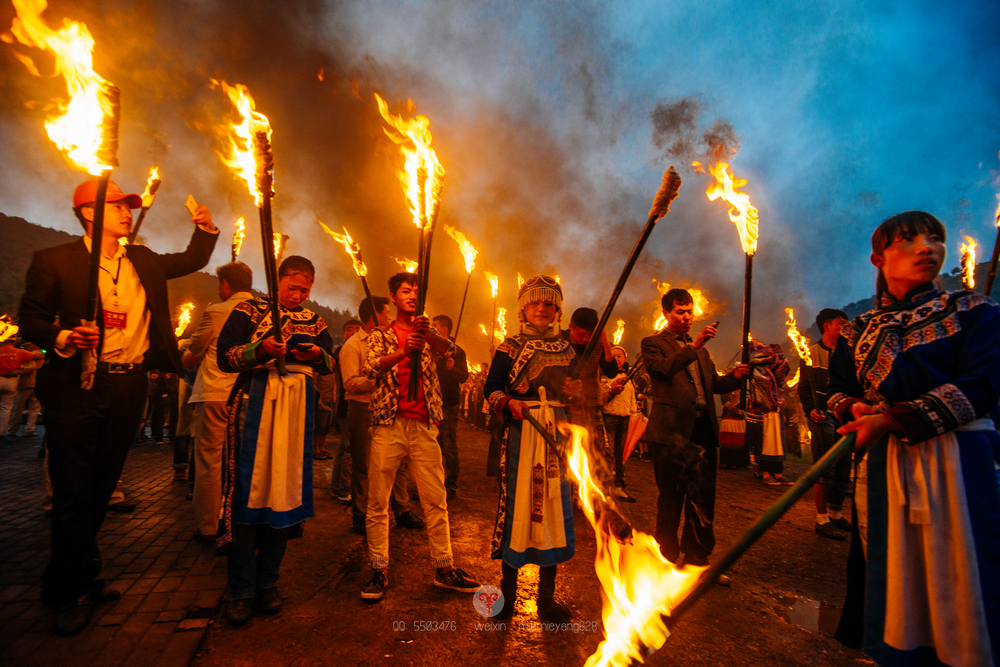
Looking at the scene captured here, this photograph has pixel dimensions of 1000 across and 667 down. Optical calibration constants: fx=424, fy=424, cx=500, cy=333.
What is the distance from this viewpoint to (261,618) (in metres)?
2.96

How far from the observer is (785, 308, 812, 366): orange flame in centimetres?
634

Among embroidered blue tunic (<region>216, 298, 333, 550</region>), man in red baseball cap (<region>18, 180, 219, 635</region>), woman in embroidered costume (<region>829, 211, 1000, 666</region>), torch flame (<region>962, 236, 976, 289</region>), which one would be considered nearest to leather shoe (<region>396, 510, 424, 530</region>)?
embroidered blue tunic (<region>216, 298, 333, 550</region>)

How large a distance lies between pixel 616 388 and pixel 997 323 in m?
4.08

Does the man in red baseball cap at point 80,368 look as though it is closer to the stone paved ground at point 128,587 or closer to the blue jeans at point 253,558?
the stone paved ground at point 128,587

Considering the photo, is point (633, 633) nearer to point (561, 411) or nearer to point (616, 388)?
point (561, 411)

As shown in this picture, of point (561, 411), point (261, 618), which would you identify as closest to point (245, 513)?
point (261, 618)

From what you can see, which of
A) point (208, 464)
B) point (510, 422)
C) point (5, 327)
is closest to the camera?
point (510, 422)

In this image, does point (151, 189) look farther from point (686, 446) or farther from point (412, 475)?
point (686, 446)

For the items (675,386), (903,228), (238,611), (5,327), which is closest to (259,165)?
A: (238,611)

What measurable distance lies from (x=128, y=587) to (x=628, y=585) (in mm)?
3663

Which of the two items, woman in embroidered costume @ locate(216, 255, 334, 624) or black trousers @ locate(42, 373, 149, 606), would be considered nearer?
black trousers @ locate(42, 373, 149, 606)

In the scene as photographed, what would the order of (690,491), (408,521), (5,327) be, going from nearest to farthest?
(690,491), (408,521), (5,327)

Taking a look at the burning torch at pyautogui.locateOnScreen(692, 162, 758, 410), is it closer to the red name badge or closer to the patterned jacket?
the patterned jacket

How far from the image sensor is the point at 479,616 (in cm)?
307
